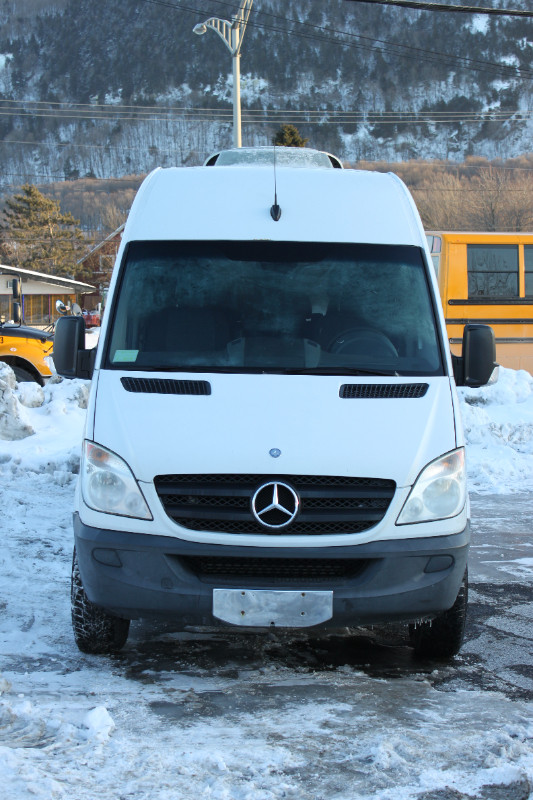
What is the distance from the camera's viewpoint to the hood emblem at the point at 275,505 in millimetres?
4148

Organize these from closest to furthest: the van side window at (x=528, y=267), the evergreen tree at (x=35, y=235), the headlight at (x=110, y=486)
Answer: the headlight at (x=110, y=486)
the van side window at (x=528, y=267)
the evergreen tree at (x=35, y=235)

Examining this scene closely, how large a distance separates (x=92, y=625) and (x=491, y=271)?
1467 centimetres

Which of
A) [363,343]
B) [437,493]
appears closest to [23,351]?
[363,343]

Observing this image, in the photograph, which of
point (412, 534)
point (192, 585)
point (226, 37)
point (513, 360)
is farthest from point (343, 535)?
point (226, 37)

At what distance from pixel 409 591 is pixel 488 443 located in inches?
305

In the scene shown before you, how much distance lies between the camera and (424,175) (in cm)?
9181

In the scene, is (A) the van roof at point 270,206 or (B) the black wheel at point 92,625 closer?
(B) the black wheel at point 92,625

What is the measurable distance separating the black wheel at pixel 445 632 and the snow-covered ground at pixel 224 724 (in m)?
0.24

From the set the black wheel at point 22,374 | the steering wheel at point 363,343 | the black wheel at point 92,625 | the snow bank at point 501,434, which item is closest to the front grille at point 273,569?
the black wheel at point 92,625

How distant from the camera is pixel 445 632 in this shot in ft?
15.5

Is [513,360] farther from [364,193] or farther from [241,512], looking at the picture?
[241,512]

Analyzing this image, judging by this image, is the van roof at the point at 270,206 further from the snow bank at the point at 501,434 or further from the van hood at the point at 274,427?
the snow bank at the point at 501,434

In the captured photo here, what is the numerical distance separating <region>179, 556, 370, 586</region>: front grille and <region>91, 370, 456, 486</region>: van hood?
393 millimetres

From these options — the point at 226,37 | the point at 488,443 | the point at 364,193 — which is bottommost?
the point at 488,443
